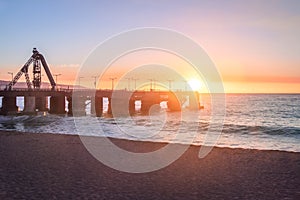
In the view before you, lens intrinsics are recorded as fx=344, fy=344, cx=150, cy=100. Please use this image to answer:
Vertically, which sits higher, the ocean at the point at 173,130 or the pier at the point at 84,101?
the pier at the point at 84,101

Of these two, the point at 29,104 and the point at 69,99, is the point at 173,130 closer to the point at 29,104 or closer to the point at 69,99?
the point at 29,104

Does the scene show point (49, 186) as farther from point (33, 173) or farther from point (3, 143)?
point (3, 143)

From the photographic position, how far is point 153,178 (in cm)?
1150

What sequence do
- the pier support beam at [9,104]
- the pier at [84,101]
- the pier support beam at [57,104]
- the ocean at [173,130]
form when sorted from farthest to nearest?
the pier support beam at [57,104] < the pier at [84,101] < the pier support beam at [9,104] < the ocean at [173,130]

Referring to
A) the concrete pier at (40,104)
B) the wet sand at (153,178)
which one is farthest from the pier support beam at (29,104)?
the wet sand at (153,178)

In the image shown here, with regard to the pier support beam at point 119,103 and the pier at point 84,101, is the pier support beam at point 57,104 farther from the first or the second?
the pier support beam at point 119,103

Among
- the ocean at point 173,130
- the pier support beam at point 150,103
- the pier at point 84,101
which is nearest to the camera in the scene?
the ocean at point 173,130

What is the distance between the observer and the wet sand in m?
9.27

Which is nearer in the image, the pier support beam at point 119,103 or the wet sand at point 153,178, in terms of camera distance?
the wet sand at point 153,178

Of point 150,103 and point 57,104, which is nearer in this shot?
point 57,104

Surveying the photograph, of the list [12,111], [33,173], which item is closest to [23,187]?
[33,173]

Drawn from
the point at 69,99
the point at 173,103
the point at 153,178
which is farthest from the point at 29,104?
the point at 153,178

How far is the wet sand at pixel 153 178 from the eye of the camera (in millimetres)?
9266

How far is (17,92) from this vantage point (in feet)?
225
